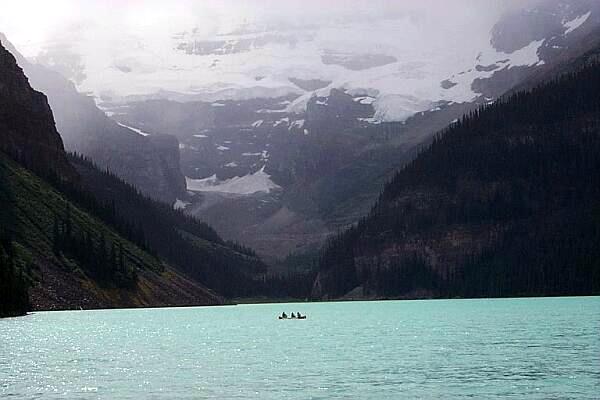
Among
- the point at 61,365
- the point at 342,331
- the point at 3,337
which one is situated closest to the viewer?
the point at 61,365

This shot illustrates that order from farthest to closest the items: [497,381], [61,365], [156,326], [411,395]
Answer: [156,326] < [61,365] < [497,381] < [411,395]

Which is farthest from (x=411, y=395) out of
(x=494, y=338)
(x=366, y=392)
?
(x=494, y=338)

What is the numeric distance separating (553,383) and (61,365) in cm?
4678

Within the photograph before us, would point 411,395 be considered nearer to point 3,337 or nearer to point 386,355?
point 386,355

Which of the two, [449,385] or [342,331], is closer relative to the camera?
[449,385]

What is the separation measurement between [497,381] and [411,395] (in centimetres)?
927

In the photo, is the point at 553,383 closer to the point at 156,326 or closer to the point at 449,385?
the point at 449,385

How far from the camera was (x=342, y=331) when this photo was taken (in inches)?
6363

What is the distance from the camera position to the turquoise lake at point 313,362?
273 ft

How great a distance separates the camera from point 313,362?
106m

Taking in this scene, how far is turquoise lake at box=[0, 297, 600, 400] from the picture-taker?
83312 mm

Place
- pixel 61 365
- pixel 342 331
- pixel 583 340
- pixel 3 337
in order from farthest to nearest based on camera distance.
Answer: pixel 342 331 → pixel 3 337 → pixel 583 340 → pixel 61 365

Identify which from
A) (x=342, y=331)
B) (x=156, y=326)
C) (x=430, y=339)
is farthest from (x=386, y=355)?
(x=156, y=326)

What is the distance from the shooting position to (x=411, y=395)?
262 ft
